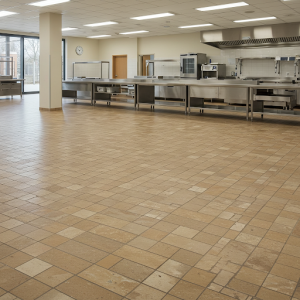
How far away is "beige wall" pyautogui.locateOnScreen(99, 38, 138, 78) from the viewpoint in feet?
54.4

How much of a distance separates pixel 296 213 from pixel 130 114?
7253 millimetres

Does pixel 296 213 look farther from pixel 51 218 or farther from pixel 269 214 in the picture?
pixel 51 218

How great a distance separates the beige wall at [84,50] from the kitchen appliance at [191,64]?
17.5 ft

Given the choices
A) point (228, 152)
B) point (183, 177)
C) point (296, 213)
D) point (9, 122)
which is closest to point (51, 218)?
point (183, 177)

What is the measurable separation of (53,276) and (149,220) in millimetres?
936

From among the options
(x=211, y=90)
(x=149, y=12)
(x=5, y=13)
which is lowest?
(x=211, y=90)

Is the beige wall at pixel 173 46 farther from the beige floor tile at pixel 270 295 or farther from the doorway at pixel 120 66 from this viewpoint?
the beige floor tile at pixel 270 295

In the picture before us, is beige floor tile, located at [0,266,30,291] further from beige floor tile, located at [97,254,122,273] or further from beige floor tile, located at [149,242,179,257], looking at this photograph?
beige floor tile, located at [149,242,179,257]

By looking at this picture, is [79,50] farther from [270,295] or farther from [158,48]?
[270,295]

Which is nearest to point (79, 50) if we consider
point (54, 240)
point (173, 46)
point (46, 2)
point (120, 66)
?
point (120, 66)

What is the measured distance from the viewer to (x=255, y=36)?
466 inches

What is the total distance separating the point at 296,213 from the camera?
2.89 meters

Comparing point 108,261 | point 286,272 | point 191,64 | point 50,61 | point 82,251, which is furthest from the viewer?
point 191,64

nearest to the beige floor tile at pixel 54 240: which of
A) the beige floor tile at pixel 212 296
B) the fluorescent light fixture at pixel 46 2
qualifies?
the beige floor tile at pixel 212 296
